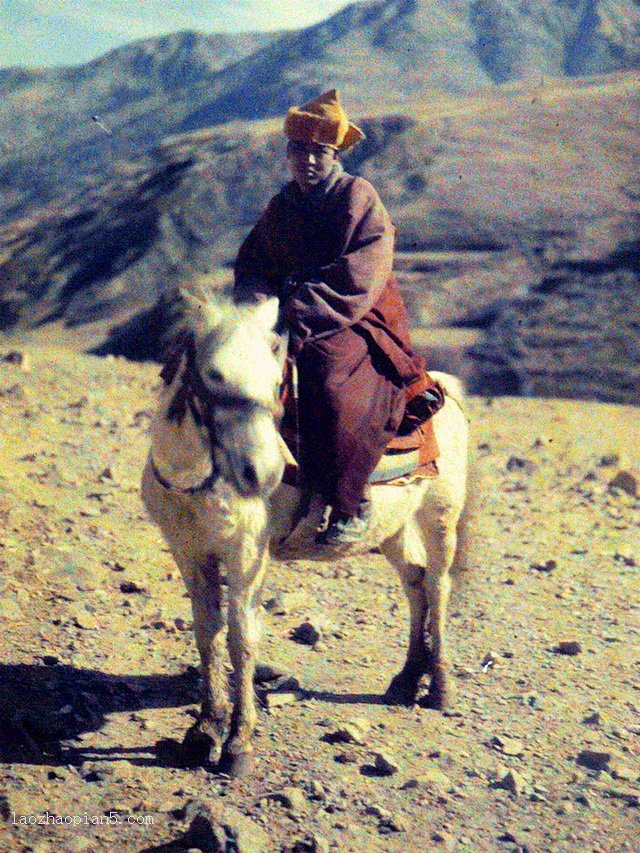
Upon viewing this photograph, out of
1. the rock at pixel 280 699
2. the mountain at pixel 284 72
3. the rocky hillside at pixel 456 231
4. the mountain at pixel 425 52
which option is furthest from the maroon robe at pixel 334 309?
the mountain at pixel 425 52

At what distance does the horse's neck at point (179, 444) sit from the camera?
153 inches

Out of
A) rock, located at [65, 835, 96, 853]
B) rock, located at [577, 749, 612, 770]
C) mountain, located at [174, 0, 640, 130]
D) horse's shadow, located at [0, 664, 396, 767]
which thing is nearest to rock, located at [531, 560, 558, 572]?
horse's shadow, located at [0, 664, 396, 767]

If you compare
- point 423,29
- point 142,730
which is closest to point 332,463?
point 142,730

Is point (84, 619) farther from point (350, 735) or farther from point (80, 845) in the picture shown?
point (80, 845)

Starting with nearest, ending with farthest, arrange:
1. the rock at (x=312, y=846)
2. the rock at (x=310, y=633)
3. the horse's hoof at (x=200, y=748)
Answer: the rock at (x=312, y=846)
the horse's hoof at (x=200, y=748)
the rock at (x=310, y=633)

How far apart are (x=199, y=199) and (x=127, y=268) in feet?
9.16

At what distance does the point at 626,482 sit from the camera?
10.4 m

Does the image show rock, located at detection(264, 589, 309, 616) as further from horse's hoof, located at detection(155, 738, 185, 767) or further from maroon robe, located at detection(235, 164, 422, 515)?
maroon robe, located at detection(235, 164, 422, 515)

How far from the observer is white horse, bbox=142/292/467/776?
3699 millimetres

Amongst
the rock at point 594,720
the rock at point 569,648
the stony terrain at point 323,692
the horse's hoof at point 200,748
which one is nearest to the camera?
the stony terrain at point 323,692

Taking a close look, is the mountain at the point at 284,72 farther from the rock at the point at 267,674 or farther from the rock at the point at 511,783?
the rock at the point at 511,783

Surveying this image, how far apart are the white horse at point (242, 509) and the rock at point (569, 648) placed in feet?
3.49

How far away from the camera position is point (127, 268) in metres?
25.1

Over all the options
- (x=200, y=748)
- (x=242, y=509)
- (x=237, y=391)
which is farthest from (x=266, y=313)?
(x=200, y=748)
